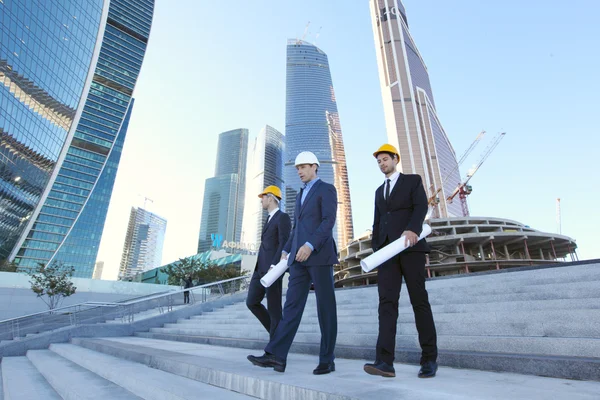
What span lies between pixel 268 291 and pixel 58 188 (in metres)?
112

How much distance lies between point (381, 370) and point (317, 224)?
134 cm

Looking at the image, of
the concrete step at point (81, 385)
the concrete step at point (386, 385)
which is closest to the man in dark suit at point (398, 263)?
the concrete step at point (386, 385)

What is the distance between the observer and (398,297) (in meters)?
2.62

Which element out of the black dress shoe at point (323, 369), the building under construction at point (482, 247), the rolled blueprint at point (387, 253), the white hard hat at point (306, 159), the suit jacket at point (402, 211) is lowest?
the black dress shoe at point (323, 369)

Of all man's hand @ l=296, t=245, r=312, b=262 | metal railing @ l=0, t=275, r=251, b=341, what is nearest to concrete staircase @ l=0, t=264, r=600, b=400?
man's hand @ l=296, t=245, r=312, b=262

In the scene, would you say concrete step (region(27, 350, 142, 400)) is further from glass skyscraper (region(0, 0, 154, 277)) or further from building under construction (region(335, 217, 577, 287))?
glass skyscraper (region(0, 0, 154, 277))

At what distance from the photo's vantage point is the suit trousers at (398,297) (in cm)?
252

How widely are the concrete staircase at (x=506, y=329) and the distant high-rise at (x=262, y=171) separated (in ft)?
520

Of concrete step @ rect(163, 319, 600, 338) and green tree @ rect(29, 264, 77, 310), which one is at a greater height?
green tree @ rect(29, 264, 77, 310)

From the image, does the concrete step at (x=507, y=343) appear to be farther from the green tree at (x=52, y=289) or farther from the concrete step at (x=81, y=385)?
the green tree at (x=52, y=289)

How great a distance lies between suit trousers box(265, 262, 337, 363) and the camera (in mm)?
2682

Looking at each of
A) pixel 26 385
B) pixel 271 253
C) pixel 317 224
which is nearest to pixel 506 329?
pixel 317 224

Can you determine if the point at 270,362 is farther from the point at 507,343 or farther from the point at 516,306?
the point at 516,306

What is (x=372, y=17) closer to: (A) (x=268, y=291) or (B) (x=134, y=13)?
(B) (x=134, y=13)
